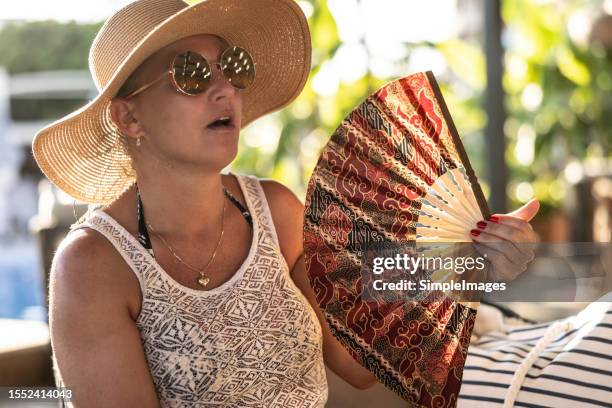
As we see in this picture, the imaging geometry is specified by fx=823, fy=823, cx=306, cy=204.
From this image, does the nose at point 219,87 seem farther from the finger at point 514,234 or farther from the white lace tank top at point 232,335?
the finger at point 514,234

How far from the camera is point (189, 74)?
6.62ft

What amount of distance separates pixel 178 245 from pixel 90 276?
0.28 metres

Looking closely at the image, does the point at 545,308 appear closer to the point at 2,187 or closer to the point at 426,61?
the point at 426,61

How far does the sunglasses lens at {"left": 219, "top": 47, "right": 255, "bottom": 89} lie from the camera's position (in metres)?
2.09

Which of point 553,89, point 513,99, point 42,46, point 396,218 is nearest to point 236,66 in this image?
point 396,218

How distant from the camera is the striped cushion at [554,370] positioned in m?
1.87

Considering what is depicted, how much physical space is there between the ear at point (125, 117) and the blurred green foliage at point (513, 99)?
377 cm

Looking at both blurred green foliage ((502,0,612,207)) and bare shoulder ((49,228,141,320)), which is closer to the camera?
bare shoulder ((49,228,141,320))

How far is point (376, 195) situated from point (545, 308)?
5.25 ft

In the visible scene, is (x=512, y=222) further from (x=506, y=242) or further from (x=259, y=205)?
(x=259, y=205)

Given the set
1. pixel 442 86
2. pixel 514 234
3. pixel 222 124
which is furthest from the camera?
pixel 442 86

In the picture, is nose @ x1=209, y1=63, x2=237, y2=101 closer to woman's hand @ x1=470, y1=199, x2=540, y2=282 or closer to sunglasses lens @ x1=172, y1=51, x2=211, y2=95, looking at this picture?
sunglasses lens @ x1=172, y1=51, x2=211, y2=95

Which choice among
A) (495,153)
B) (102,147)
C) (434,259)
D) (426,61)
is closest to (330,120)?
(426,61)

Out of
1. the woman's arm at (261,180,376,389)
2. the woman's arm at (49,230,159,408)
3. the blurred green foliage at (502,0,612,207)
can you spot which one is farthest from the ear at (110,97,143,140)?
the blurred green foliage at (502,0,612,207)
